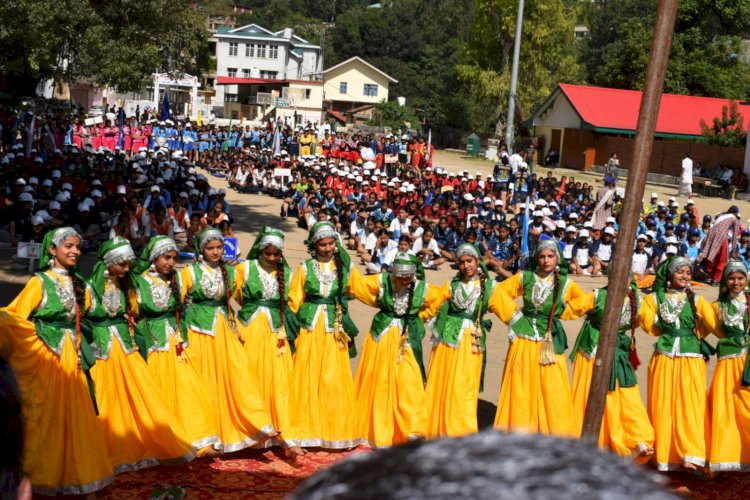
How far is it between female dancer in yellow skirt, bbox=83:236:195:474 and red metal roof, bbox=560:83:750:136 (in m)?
35.4

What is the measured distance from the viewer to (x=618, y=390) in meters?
7.50

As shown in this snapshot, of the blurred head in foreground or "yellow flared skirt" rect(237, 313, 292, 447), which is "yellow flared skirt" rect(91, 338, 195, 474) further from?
the blurred head in foreground

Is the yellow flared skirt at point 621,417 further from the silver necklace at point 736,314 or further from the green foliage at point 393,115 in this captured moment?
the green foliage at point 393,115

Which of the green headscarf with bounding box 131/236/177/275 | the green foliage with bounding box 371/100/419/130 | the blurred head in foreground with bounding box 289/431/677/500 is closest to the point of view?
the blurred head in foreground with bounding box 289/431/677/500

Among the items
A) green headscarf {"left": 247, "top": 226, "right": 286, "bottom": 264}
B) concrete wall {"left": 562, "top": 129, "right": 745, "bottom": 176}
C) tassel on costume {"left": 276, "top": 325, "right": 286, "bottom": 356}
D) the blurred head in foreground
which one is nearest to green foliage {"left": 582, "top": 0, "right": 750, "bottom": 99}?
concrete wall {"left": 562, "top": 129, "right": 745, "bottom": 176}

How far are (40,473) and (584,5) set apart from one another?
53.0m

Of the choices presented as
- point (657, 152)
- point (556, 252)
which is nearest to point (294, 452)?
point (556, 252)

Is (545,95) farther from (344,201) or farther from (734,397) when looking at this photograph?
(734,397)

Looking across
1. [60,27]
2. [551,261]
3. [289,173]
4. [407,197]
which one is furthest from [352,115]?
[551,261]

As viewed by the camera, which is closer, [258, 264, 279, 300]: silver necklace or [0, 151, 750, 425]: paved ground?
[258, 264, 279, 300]: silver necklace

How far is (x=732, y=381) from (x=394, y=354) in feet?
8.67

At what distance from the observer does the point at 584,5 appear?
→ 2154 inches

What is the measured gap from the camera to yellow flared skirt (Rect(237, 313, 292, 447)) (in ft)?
24.2

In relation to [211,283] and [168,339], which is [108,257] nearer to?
[168,339]
